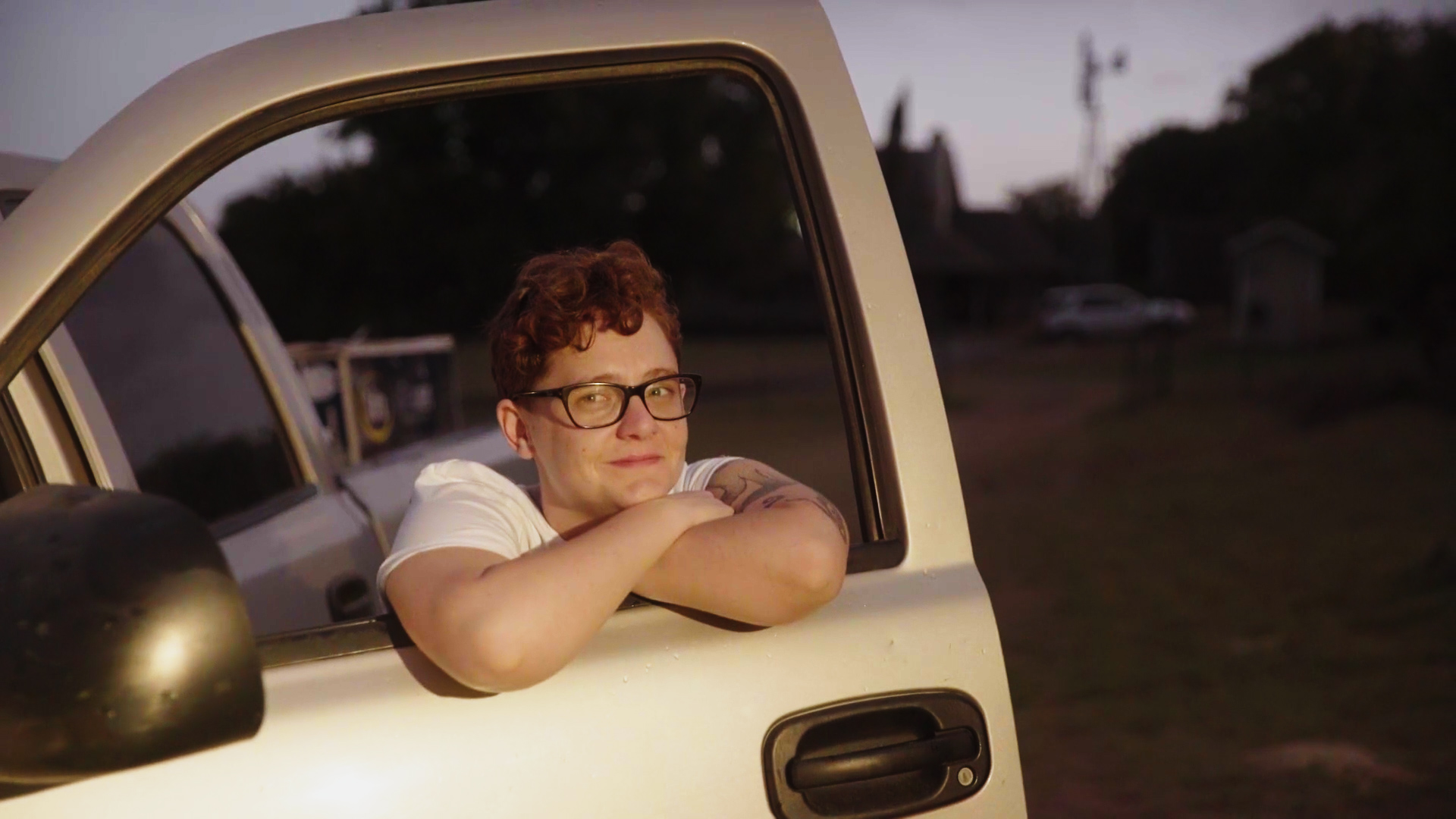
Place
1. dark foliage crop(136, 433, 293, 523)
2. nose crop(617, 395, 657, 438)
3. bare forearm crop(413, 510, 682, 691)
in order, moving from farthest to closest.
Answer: dark foliage crop(136, 433, 293, 523) < nose crop(617, 395, 657, 438) < bare forearm crop(413, 510, 682, 691)

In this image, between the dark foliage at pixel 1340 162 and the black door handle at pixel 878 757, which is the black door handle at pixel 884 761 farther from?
the dark foliage at pixel 1340 162

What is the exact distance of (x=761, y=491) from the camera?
1773mm

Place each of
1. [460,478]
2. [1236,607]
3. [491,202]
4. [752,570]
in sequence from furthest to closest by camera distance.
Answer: [491,202]
[1236,607]
[460,478]
[752,570]

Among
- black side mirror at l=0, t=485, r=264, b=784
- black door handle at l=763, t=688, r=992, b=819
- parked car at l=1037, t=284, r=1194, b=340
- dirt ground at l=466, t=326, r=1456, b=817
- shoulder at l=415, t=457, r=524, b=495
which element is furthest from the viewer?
parked car at l=1037, t=284, r=1194, b=340

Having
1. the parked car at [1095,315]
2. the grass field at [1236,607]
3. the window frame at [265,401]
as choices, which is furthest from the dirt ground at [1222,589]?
the parked car at [1095,315]

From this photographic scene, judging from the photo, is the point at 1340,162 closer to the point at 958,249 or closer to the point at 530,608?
the point at 958,249

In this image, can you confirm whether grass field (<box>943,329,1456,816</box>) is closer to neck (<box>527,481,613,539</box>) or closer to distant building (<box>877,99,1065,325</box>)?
distant building (<box>877,99,1065,325</box>)

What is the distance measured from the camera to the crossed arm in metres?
1.40

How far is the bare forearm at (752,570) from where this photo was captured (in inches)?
59.6

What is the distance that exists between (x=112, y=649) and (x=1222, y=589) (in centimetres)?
801

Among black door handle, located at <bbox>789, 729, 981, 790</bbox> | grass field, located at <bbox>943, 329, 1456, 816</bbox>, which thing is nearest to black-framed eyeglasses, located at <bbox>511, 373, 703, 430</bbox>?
black door handle, located at <bbox>789, 729, 981, 790</bbox>

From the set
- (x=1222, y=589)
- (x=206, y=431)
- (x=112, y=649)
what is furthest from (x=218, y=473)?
(x=1222, y=589)

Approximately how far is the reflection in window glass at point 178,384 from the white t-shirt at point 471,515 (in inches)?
37.2

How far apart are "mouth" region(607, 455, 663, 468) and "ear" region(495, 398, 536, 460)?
17 centimetres
